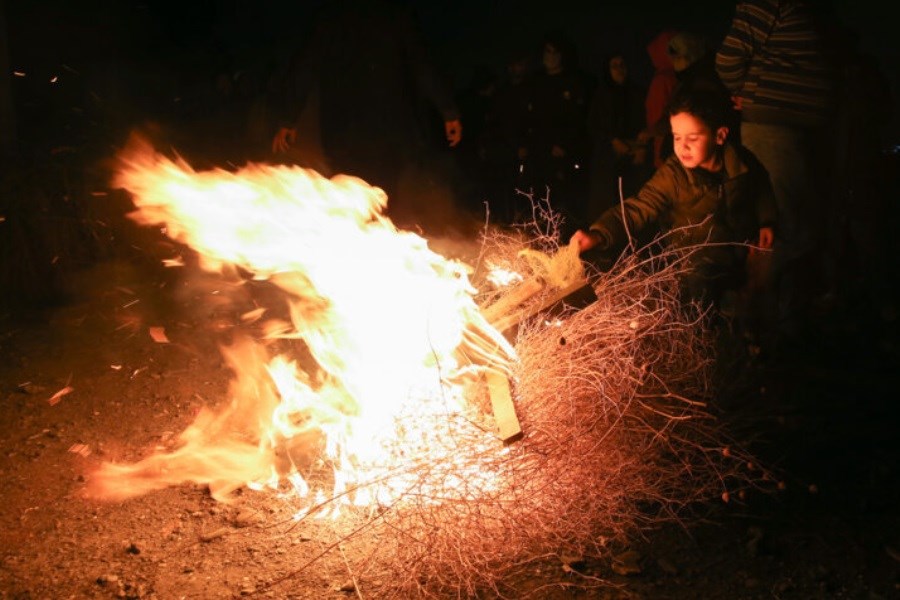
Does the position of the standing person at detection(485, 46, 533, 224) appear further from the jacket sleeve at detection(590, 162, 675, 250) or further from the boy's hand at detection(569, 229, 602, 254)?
the boy's hand at detection(569, 229, 602, 254)

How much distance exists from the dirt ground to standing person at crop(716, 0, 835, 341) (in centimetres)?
107

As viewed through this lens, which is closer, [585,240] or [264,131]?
[585,240]

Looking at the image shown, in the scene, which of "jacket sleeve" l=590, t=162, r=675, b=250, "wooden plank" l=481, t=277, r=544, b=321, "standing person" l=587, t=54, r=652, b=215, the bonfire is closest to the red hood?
"standing person" l=587, t=54, r=652, b=215

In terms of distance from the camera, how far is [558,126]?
7059mm

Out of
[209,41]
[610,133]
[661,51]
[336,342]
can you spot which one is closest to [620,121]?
[610,133]

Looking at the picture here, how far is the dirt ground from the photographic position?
296 centimetres

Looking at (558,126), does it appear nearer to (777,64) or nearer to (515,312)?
(777,64)

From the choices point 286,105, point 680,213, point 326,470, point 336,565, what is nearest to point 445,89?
point 286,105

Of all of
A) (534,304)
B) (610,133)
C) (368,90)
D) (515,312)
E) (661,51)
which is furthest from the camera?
(610,133)

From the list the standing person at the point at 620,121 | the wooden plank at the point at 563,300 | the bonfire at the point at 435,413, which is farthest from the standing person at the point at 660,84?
the wooden plank at the point at 563,300

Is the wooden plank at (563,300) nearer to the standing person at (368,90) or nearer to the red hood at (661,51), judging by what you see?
the standing person at (368,90)

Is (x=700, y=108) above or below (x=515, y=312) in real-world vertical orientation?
above

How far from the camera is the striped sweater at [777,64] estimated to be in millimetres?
5109

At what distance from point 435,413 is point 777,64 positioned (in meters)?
3.56
